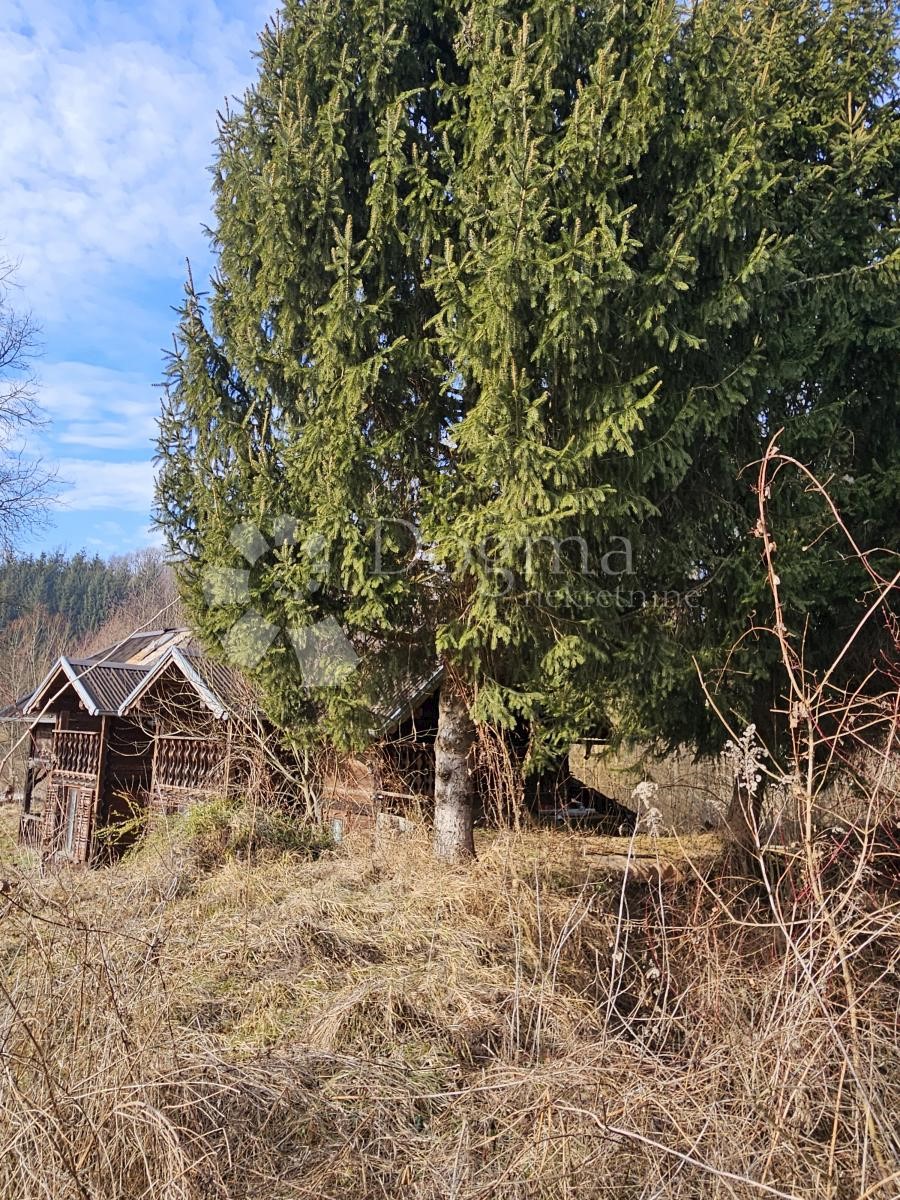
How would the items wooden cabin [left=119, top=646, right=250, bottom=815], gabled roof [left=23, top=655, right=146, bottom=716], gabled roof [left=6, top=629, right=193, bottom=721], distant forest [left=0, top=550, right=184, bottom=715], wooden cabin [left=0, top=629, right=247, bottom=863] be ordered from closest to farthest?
1. wooden cabin [left=119, top=646, right=250, bottom=815]
2. wooden cabin [left=0, top=629, right=247, bottom=863]
3. gabled roof [left=6, top=629, right=193, bottom=721]
4. gabled roof [left=23, top=655, right=146, bottom=716]
5. distant forest [left=0, top=550, right=184, bottom=715]

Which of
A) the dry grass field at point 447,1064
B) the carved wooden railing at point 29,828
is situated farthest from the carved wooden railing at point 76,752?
the dry grass field at point 447,1064

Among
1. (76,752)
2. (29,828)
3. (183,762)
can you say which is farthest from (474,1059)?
(29,828)

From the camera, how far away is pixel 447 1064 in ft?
14.4

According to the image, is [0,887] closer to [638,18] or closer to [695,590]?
[695,590]

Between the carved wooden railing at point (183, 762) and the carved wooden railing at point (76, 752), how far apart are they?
8.48 ft

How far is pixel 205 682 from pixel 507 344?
27.1ft

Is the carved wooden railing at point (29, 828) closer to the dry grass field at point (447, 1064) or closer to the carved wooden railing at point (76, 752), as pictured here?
the carved wooden railing at point (76, 752)

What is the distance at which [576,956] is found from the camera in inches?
226

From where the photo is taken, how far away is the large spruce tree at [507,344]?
5.84 m

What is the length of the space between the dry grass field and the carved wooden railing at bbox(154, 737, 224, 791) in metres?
7.21

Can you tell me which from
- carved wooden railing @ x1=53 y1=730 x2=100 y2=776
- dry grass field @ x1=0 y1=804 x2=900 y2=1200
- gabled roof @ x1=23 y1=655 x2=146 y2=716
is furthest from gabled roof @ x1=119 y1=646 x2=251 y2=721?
dry grass field @ x1=0 y1=804 x2=900 y2=1200

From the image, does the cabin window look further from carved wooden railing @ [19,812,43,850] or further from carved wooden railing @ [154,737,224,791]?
carved wooden railing @ [154,737,224,791]

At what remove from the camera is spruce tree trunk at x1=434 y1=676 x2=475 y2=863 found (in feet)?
24.7

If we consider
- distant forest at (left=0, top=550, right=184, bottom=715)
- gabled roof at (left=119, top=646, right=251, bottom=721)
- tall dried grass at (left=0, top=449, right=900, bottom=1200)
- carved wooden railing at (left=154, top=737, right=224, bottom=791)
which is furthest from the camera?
distant forest at (left=0, top=550, right=184, bottom=715)
